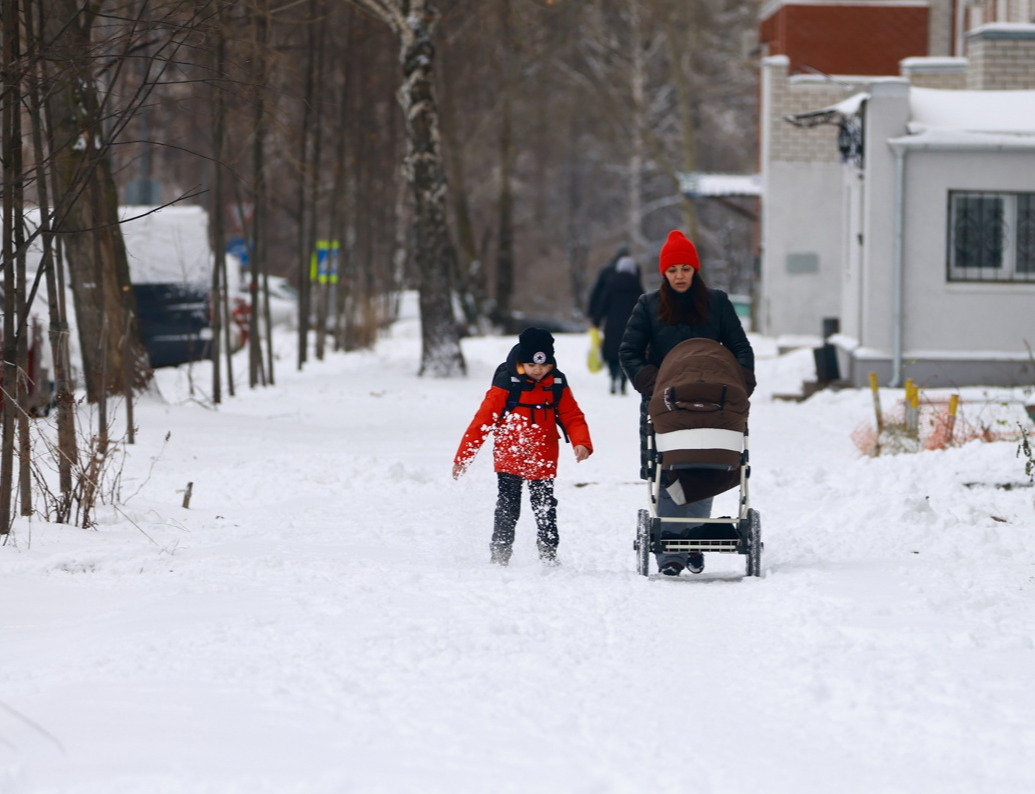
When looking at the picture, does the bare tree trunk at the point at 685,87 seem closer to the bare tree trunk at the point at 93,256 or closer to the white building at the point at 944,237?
the white building at the point at 944,237

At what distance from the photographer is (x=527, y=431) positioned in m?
7.97

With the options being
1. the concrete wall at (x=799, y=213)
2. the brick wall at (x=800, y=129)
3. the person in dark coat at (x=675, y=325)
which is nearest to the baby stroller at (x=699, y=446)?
the person in dark coat at (x=675, y=325)

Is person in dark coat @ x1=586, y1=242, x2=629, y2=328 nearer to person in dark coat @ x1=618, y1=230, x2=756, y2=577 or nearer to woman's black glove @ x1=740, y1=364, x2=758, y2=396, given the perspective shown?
person in dark coat @ x1=618, y1=230, x2=756, y2=577

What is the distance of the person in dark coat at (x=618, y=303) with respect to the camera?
19906mm

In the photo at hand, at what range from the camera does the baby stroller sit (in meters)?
7.39

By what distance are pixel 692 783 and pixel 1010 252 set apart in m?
17.0

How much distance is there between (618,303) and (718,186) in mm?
17555

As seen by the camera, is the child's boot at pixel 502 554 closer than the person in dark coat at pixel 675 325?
No

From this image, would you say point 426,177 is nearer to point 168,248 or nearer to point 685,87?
point 168,248

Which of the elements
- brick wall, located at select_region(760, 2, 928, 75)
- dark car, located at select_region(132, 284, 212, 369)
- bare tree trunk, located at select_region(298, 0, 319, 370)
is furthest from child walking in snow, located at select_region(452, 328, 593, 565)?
brick wall, located at select_region(760, 2, 928, 75)

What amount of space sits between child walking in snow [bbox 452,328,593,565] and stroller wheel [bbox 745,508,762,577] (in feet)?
2.77

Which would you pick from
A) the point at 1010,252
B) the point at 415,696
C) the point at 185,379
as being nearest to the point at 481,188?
the point at 185,379

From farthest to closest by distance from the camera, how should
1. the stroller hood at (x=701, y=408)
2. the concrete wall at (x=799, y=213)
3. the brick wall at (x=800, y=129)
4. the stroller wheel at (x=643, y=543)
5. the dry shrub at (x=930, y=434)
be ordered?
the brick wall at (x=800, y=129) < the concrete wall at (x=799, y=213) < the dry shrub at (x=930, y=434) < the stroller wheel at (x=643, y=543) < the stroller hood at (x=701, y=408)

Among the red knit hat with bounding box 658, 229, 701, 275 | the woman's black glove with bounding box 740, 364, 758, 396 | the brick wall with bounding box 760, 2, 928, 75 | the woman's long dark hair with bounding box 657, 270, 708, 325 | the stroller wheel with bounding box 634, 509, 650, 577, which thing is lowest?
the stroller wheel with bounding box 634, 509, 650, 577
